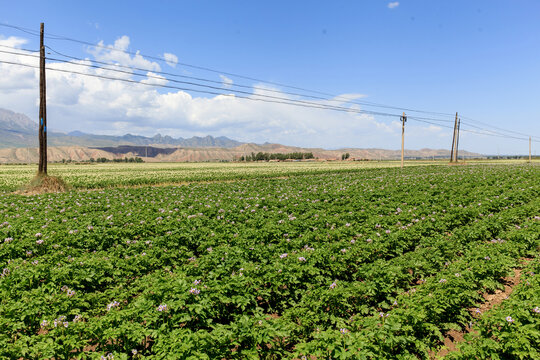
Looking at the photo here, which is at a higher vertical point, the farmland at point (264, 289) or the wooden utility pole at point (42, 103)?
the wooden utility pole at point (42, 103)

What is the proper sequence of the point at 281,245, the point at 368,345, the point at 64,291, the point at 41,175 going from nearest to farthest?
1. the point at 368,345
2. the point at 64,291
3. the point at 281,245
4. the point at 41,175

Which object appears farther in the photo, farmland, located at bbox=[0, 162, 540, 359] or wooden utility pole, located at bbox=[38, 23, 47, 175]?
wooden utility pole, located at bbox=[38, 23, 47, 175]

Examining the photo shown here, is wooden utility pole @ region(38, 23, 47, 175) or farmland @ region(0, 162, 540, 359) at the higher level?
wooden utility pole @ region(38, 23, 47, 175)

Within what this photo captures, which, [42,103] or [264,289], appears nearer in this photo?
[264,289]

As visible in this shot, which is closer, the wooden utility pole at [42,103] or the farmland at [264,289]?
the farmland at [264,289]

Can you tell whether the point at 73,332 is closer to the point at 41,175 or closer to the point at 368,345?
the point at 368,345

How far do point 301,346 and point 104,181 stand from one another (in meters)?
34.5

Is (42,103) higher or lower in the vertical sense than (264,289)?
higher

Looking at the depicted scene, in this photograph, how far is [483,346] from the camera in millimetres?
4480

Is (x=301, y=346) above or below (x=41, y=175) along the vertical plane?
below

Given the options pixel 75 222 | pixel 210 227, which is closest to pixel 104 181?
pixel 75 222

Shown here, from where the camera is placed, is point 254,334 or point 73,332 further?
point 73,332

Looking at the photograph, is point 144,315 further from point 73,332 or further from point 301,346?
point 301,346

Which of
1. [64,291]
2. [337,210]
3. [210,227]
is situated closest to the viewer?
[64,291]
